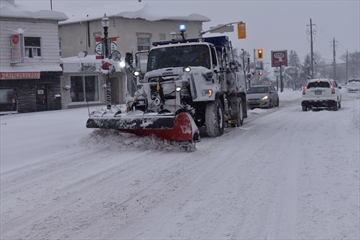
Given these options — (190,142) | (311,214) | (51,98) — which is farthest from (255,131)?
A: (51,98)

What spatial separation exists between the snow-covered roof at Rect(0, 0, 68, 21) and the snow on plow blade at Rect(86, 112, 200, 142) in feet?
71.8

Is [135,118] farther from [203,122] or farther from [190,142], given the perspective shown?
[203,122]

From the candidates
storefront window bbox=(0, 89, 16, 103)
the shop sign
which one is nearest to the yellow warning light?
the shop sign

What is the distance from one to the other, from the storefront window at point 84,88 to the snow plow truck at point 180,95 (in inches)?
871

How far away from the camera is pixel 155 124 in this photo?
10242 millimetres

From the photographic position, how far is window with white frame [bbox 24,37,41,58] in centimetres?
3116

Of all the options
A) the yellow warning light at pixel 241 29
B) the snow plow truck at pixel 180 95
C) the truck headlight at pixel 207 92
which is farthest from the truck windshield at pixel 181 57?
the yellow warning light at pixel 241 29

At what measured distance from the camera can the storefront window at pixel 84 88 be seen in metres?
35.4

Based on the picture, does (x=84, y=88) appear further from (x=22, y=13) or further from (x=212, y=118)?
(x=212, y=118)

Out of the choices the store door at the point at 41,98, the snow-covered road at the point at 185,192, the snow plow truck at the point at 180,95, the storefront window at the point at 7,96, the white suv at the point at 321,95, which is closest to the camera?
the snow-covered road at the point at 185,192

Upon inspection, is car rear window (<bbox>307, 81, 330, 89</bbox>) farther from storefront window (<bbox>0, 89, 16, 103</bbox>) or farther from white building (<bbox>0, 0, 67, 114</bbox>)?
storefront window (<bbox>0, 89, 16, 103</bbox>)

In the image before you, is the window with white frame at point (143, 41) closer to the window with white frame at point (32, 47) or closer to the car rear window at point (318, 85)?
the window with white frame at point (32, 47)

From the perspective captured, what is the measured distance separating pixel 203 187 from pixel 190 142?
3.22m

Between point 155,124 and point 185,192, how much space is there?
3684mm
